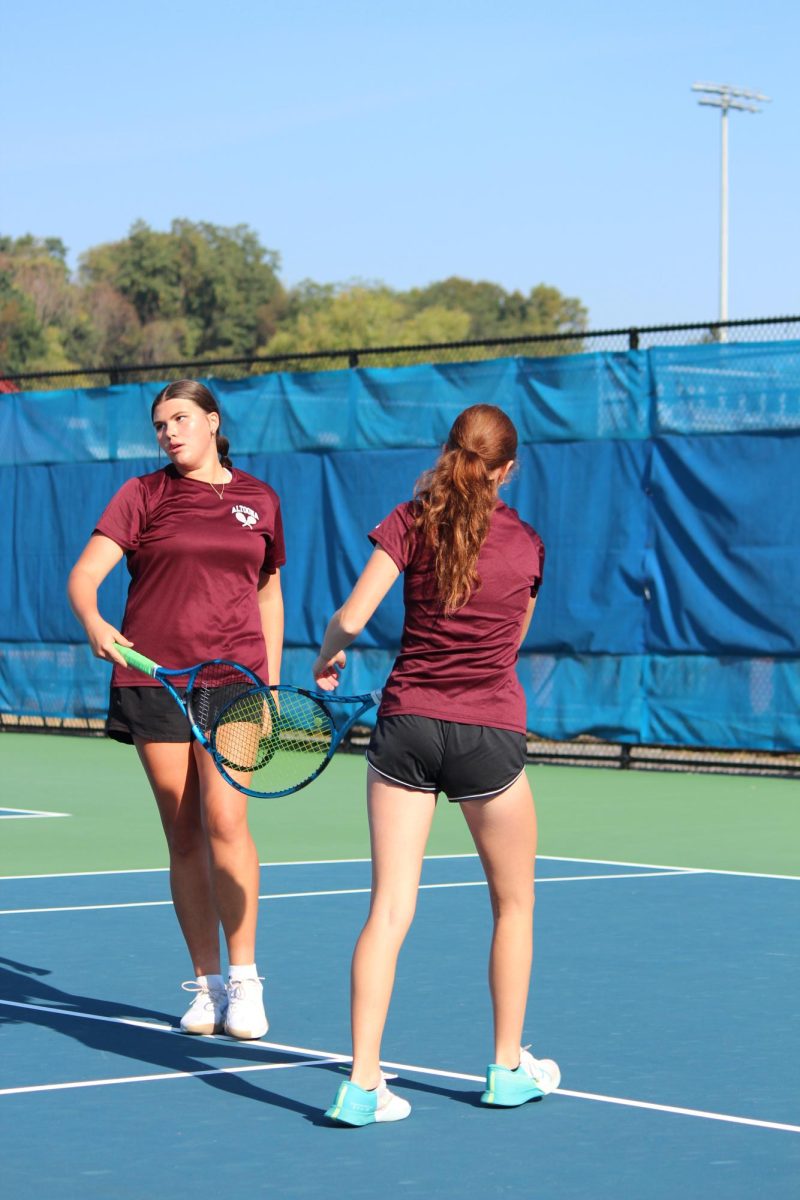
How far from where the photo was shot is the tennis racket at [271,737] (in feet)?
17.9

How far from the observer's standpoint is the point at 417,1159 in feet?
14.7

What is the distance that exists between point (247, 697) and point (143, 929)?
2333 mm

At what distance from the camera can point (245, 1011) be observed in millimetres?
5707

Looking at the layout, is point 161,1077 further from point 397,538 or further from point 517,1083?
point 397,538

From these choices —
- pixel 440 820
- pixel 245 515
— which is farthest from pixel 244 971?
pixel 440 820

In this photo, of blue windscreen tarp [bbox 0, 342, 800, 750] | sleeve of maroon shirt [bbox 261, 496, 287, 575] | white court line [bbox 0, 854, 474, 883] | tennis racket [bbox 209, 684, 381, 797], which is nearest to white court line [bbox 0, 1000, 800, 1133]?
tennis racket [bbox 209, 684, 381, 797]

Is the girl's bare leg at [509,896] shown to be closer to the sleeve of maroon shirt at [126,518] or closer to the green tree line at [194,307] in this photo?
the sleeve of maroon shirt at [126,518]

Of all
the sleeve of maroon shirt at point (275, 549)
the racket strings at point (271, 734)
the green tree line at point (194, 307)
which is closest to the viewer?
the racket strings at point (271, 734)

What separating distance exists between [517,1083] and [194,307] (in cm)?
9692

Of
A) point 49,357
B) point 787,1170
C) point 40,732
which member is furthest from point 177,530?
point 49,357

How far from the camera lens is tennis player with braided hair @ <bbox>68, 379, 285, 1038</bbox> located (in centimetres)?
570

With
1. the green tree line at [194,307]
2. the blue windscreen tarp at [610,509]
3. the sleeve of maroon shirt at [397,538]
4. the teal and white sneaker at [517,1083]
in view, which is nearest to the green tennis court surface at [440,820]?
the blue windscreen tarp at [610,509]

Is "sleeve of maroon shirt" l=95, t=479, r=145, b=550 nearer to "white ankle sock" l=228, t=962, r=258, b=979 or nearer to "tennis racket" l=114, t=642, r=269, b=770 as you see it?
Answer: "tennis racket" l=114, t=642, r=269, b=770

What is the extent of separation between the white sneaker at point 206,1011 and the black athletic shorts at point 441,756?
1304 mm
